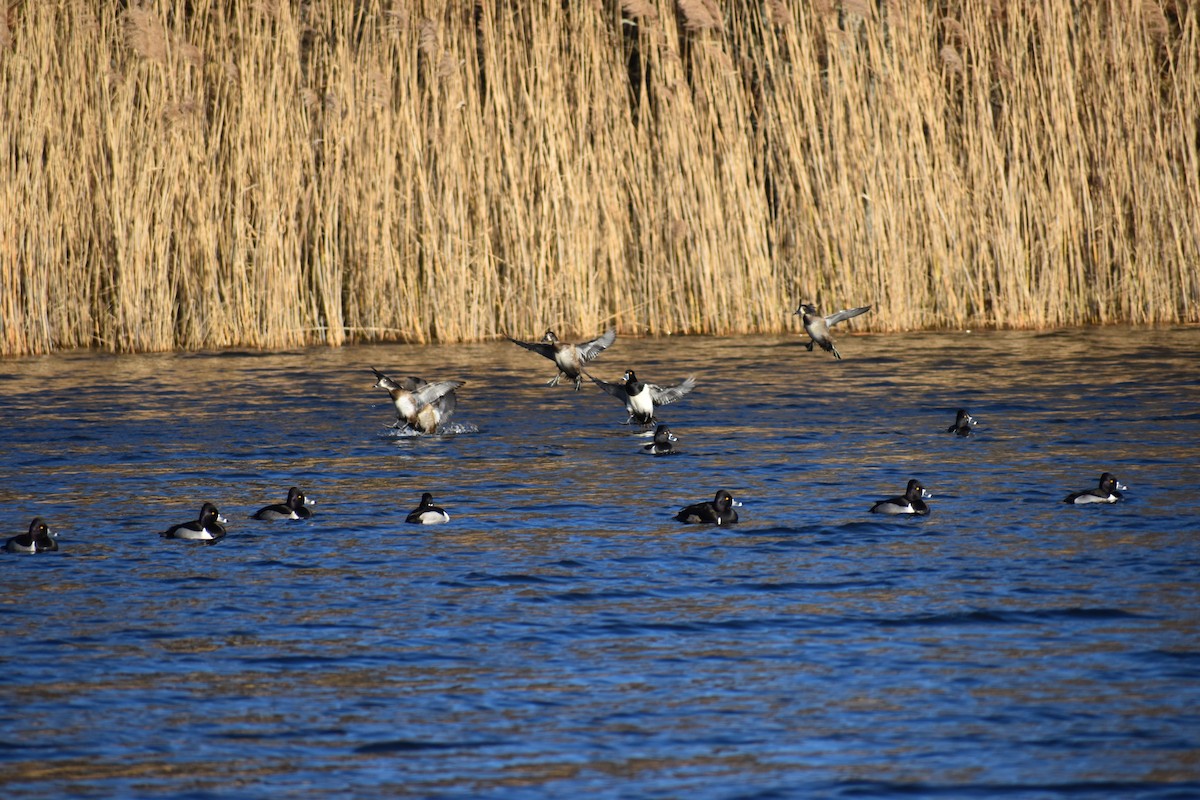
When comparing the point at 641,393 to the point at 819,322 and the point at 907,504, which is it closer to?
the point at 819,322

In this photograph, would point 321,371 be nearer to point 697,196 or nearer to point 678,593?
point 697,196

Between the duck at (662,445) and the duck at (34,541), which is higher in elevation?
the duck at (662,445)

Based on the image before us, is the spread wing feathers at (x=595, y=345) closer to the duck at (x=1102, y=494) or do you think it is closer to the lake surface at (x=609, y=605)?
the lake surface at (x=609, y=605)

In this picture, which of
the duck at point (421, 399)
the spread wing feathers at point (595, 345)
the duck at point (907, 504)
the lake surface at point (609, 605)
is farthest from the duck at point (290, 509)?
the spread wing feathers at point (595, 345)

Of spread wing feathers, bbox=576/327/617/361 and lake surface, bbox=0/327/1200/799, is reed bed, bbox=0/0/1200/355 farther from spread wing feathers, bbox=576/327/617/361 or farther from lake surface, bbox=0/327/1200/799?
spread wing feathers, bbox=576/327/617/361

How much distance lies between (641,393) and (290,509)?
3593 mm

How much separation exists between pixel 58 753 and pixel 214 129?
40.7 ft

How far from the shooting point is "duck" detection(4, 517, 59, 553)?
8.30 meters

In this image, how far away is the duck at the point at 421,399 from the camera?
12.2m

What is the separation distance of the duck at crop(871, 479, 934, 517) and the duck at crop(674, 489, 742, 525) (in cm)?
83

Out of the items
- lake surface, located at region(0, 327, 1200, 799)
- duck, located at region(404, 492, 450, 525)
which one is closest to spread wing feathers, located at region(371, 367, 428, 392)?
lake surface, located at region(0, 327, 1200, 799)

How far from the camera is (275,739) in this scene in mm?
5574

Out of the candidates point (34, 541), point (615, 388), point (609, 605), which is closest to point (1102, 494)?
point (609, 605)

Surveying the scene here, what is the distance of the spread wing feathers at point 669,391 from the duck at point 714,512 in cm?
316
